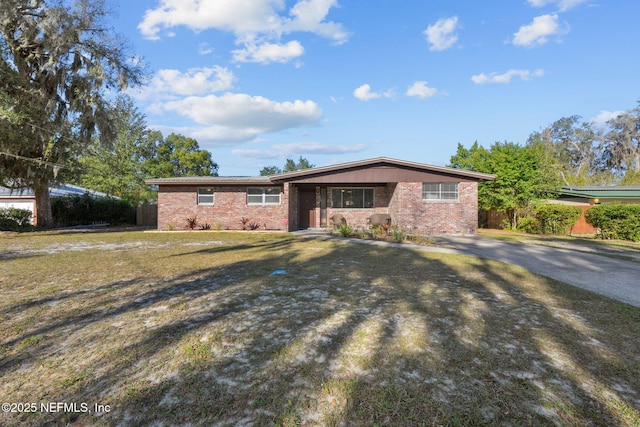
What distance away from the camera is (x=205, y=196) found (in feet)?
60.0

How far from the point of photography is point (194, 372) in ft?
8.97

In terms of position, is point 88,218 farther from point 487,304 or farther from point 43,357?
point 487,304

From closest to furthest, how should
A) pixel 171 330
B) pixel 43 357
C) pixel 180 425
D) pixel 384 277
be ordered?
pixel 180 425, pixel 43 357, pixel 171 330, pixel 384 277

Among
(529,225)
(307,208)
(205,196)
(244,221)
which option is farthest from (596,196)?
(205,196)

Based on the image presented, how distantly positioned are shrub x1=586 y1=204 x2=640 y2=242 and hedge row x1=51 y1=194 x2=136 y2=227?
30173 mm

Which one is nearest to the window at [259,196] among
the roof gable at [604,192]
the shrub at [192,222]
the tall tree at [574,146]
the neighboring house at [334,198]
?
the neighboring house at [334,198]

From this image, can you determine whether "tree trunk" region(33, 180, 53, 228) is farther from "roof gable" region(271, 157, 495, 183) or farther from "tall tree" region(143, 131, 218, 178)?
"tall tree" region(143, 131, 218, 178)

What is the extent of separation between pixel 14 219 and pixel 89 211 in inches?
206

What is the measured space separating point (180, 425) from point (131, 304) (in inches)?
122

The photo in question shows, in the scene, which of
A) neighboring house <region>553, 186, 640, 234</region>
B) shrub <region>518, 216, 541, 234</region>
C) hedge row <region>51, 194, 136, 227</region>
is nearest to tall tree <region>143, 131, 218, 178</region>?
hedge row <region>51, 194, 136, 227</region>

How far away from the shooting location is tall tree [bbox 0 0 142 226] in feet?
44.3

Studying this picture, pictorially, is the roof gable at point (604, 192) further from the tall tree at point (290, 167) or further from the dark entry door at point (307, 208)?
the tall tree at point (290, 167)

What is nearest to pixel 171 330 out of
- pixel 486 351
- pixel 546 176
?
pixel 486 351

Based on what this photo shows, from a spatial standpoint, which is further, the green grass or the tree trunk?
the tree trunk
